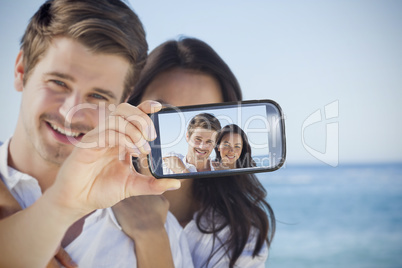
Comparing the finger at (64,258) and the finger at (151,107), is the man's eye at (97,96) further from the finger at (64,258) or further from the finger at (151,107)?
the finger at (151,107)

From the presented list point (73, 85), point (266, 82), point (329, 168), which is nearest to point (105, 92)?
point (73, 85)

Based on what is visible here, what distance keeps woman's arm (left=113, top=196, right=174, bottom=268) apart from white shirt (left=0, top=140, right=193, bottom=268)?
0.12ft

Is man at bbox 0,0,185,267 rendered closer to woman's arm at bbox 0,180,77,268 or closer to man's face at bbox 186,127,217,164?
woman's arm at bbox 0,180,77,268

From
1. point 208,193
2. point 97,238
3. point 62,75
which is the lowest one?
point 97,238

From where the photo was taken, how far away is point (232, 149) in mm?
862

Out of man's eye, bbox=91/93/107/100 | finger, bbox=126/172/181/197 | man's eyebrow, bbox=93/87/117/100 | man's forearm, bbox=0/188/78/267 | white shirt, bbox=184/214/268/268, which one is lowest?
white shirt, bbox=184/214/268/268

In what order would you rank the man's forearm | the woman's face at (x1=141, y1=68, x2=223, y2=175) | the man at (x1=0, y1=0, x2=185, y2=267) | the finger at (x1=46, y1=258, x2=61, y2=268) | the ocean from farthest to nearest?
1. the ocean
2. the woman's face at (x1=141, y1=68, x2=223, y2=175)
3. the man at (x1=0, y1=0, x2=185, y2=267)
4. the finger at (x1=46, y1=258, x2=61, y2=268)
5. the man's forearm

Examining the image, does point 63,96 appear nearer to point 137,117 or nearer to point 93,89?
point 93,89

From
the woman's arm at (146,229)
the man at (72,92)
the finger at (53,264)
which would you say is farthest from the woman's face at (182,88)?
the finger at (53,264)

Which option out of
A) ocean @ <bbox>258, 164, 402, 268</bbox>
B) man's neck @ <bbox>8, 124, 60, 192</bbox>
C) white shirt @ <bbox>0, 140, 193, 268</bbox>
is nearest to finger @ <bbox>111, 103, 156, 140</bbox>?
white shirt @ <bbox>0, 140, 193, 268</bbox>

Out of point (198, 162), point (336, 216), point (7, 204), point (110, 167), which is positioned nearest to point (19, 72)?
point (7, 204)

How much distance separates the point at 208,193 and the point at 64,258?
759mm

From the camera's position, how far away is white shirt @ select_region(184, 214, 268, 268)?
1.57 m

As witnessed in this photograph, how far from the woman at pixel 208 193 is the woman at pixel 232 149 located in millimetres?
707
